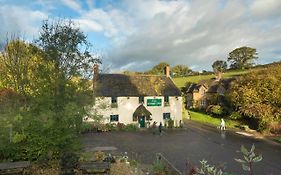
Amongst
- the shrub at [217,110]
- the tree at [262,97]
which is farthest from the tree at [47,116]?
the shrub at [217,110]

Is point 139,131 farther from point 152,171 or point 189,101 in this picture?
point 189,101

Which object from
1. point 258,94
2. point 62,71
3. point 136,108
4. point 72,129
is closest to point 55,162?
point 72,129

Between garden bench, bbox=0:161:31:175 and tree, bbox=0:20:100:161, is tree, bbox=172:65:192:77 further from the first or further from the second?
garden bench, bbox=0:161:31:175

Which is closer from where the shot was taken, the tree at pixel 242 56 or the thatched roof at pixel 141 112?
the thatched roof at pixel 141 112

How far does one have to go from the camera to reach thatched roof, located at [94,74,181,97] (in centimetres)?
3912

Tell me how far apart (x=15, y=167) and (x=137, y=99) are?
26.9m

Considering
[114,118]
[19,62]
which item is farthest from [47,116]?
[114,118]

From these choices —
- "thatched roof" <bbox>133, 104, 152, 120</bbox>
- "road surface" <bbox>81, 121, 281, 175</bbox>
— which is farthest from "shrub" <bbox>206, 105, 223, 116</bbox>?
"thatched roof" <bbox>133, 104, 152, 120</bbox>

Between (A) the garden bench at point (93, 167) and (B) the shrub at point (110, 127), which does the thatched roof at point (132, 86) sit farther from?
(A) the garden bench at point (93, 167)

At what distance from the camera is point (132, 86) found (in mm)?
40688

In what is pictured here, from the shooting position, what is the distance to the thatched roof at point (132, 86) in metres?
39.1

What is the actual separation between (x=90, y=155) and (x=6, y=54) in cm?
1179

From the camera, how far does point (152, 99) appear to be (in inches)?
1559

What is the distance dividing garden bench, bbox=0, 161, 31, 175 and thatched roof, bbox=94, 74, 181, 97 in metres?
24.4
